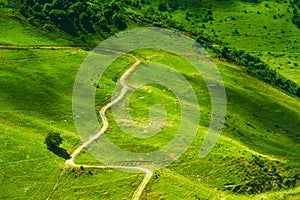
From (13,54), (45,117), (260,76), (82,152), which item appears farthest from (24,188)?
(260,76)

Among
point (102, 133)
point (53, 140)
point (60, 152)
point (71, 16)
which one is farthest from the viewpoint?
point (71, 16)

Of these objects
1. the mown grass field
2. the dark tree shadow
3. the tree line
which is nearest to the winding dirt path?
the dark tree shadow

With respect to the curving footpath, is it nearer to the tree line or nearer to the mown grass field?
the mown grass field

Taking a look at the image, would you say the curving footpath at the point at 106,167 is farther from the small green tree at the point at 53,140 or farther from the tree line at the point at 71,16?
the tree line at the point at 71,16

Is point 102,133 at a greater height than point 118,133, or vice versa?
point 102,133

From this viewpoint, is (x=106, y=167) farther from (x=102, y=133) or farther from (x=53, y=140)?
(x=102, y=133)

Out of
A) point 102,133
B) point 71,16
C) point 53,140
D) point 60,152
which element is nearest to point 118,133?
point 102,133

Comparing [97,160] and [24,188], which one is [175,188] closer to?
[97,160]
